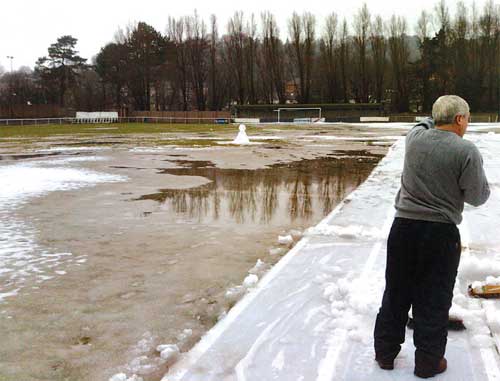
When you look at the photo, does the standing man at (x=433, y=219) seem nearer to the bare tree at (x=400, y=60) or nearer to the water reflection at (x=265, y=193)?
the water reflection at (x=265, y=193)

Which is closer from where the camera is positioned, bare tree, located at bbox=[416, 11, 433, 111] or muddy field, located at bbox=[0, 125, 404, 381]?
muddy field, located at bbox=[0, 125, 404, 381]

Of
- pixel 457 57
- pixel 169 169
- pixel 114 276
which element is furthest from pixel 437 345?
pixel 457 57

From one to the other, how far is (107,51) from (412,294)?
304ft

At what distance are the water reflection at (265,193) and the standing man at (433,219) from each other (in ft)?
17.1

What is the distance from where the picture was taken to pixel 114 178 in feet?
47.0

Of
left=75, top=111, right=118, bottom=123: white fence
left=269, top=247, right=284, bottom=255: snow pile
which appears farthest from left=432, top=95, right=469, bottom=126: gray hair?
left=75, top=111, right=118, bottom=123: white fence

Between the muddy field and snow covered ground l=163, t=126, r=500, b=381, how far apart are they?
0.29 meters

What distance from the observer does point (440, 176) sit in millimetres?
3398

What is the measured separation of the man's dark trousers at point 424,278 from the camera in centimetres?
341

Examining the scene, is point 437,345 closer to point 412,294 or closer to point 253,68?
point 412,294

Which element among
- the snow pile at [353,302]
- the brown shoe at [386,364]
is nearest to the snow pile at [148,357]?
the snow pile at [353,302]

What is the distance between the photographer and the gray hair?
3.41 metres

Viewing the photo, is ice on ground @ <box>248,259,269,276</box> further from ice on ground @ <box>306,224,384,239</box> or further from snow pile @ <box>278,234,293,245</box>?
ice on ground @ <box>306,224,384,239</box>

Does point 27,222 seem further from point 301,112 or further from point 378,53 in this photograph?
point 378,53
